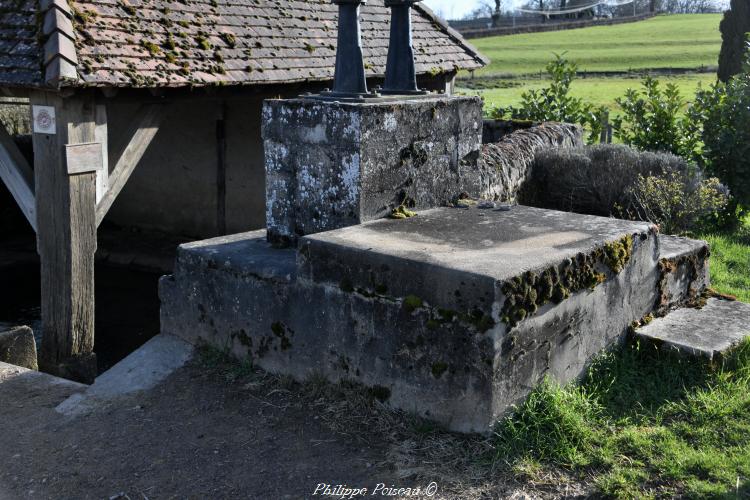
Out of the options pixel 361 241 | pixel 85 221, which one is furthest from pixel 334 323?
pixel 85 221

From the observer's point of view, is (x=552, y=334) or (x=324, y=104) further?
(x=324, y=104)

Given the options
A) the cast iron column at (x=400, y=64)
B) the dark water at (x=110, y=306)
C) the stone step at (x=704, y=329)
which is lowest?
the dark water at (x=110, y=306)

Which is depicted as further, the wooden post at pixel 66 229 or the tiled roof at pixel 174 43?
the wooden post at pixel 66 229

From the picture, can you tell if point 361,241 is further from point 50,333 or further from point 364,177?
point 50,333

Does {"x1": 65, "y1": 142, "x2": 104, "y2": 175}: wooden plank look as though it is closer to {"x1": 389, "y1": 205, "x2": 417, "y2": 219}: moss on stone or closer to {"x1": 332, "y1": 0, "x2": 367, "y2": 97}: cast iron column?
{"x1": 332, "y1": 0, "x2": 367, "y2": 97}: cast iron column

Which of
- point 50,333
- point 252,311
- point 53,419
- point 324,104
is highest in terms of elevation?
point 324,104

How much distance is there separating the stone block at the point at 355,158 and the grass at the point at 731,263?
2.58 metres

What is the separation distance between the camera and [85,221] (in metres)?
6.85

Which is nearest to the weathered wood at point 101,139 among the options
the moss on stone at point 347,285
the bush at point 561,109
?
the moss on stone at point 347,285

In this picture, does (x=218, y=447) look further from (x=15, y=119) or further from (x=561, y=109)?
(x=15, y=119)

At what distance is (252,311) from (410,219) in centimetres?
97

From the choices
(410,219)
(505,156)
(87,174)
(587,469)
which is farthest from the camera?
(505,156)

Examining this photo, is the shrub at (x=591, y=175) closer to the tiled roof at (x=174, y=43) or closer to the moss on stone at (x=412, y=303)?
the tiled roof at (x=174, y=43)

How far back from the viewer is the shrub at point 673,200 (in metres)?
7.60
